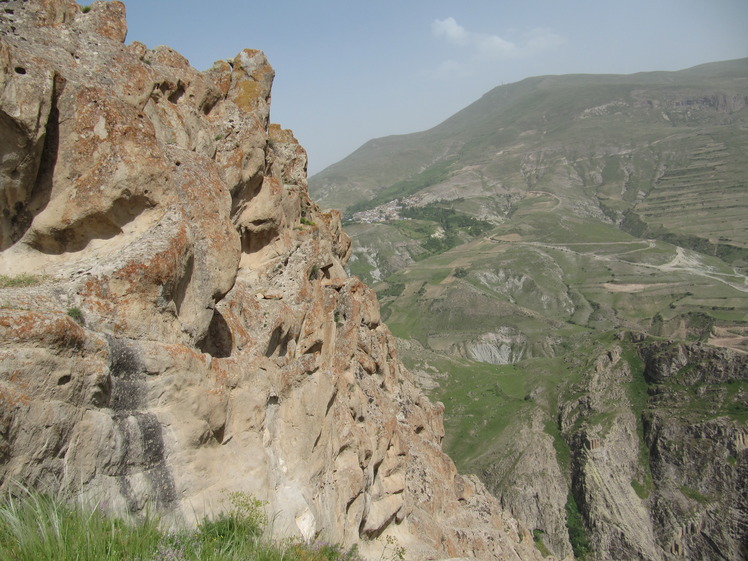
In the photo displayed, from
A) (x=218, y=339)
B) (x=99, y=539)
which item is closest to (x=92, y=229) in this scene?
(x=218, y=339)

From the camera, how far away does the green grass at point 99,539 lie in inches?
262

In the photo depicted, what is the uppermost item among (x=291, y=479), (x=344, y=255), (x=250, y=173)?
(x=250, y=173)

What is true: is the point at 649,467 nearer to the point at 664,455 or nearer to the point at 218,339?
the point at 664,455

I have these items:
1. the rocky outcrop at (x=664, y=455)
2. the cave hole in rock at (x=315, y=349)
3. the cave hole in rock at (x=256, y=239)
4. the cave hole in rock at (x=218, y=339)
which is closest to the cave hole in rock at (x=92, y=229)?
the cave hole in rock at (x=218, y=339)

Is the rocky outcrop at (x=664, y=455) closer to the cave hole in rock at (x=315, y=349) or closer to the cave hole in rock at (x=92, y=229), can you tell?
the cave hole in rock at (x=315, y=349)

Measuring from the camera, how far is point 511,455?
63.2 metres

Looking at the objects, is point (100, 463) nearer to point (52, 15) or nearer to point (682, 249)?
point (52, 15)

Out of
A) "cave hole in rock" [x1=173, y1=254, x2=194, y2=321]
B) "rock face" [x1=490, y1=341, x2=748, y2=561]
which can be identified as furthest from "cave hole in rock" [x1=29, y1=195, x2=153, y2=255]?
"rock face" [x1=490, y1=341, x2=748, y2=561]

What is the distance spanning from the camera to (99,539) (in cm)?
707

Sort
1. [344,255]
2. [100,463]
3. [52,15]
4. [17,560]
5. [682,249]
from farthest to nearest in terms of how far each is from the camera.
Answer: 1. [682,249]
2. [344,255]
3. [52,15]
4. [100,463]
5. [17,560]

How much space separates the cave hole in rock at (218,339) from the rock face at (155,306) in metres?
0.05

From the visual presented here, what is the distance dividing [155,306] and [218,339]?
3.37 metres

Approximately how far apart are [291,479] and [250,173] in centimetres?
969

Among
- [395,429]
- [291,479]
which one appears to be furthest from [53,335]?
[395,429]
